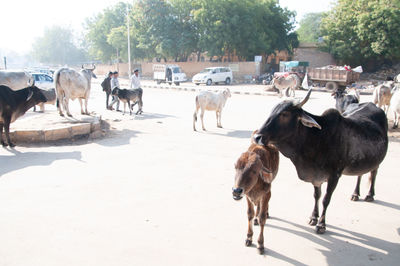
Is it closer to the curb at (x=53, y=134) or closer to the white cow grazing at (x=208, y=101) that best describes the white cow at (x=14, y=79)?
the curb at (x=53, y=134)

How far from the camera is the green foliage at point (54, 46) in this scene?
75.3m

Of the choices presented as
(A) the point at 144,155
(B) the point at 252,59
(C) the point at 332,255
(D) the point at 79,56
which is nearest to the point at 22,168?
(A) the point at 144,155

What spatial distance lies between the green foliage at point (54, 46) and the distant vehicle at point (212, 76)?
183 feet

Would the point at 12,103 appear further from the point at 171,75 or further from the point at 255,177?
the point at 171,75

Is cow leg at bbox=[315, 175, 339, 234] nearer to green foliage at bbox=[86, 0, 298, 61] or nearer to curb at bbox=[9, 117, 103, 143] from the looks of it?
curb at bbox=[9, 117, 103, 143]

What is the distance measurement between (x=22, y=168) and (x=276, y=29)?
37714 mm

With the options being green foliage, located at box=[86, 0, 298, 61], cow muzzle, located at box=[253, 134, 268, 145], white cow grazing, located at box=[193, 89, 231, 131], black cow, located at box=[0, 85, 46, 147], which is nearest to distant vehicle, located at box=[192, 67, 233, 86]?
green foliage, located at box=[86, 0, 298, 61]

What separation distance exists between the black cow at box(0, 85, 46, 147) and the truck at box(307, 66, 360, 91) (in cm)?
2017

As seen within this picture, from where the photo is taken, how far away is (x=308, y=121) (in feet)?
12.0

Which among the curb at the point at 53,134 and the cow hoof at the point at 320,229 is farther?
the curb at the point at 53,134

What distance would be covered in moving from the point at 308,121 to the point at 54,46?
8242 centimetres

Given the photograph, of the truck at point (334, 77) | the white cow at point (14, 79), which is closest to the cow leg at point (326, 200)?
the white cow at point (14, 79)

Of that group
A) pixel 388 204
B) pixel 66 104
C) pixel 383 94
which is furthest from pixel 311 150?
pixel 383 94

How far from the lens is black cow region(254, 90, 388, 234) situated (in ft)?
12.2
